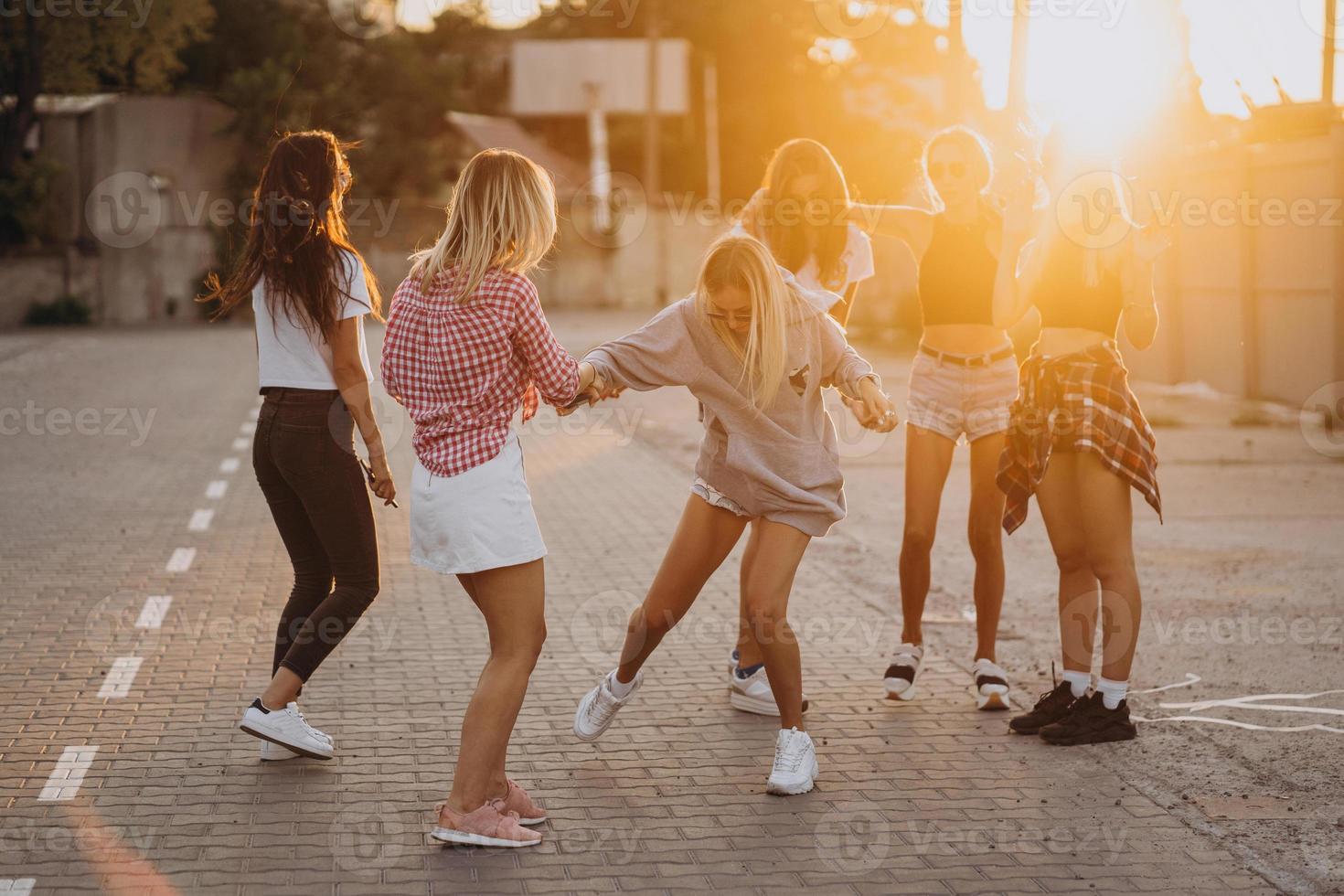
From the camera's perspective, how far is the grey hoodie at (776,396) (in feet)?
16.7

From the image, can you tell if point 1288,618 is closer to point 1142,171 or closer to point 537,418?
point 537,418

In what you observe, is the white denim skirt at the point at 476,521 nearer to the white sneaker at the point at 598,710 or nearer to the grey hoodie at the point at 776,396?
the grey hoodie at the point at 776,396

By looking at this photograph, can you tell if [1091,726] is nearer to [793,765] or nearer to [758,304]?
[793,765]

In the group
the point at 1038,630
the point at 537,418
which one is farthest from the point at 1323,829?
the point at 537,418

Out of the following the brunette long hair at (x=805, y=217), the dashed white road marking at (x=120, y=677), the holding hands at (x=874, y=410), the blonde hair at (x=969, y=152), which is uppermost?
the blonde hair at (x=969, y=152)

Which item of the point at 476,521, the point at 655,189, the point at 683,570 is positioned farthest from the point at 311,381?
the point at 655,189

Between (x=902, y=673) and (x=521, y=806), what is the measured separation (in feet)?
A: 6.54

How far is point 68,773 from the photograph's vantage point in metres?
5.19

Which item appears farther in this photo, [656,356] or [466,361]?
[656,356]

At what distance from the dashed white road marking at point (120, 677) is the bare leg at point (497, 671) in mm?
2319

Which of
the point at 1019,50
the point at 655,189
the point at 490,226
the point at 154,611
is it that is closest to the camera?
the point at 490,226

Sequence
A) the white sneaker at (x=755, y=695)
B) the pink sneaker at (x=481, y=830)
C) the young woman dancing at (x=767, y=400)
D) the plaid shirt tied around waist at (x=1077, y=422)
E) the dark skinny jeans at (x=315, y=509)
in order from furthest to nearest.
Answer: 1. the white sneaker at (x=755, y=695)
2. the plaid shirt tied around waist at (x=1077, y=422)
3. the dark skinny jeans at (x=315, y=509)
4. the young woman dancing at (x=767, y=400)
5. the pink sneaker at (x=481, y=830)

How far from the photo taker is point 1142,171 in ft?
65.3

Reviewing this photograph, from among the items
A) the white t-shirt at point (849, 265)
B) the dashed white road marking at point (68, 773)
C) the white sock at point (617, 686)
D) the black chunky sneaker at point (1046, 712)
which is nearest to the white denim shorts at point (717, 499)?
the white sock at point (617, 686)
